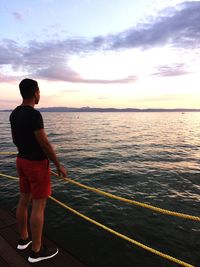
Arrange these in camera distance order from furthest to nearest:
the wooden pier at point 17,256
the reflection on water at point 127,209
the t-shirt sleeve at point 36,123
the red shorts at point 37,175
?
1. the reflection on water at point 127,209
2. the wooden pier at point 17,256
3. the red shorts at point 37,175
4. the t-shirt sleeve at point 36,123

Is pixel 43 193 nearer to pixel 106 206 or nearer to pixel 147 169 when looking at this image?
pixel 106 206

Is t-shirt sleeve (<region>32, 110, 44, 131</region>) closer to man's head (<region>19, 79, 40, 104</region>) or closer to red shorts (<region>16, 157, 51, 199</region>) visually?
man's head (<region>19, 79, 40, 104</region>)

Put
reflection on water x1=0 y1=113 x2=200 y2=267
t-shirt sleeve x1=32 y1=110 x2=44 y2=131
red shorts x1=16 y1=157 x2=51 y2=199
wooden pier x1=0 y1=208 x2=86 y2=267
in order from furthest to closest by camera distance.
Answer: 1. reflection on water x1=0 y1=113 x2=200 y2=267
2. wooden pier x1=0 y1=208 x2=86 y2=267
3. red shorts x1=16 y1=157 x2=51 y2=199
4. t-shirt sleeve x1=32 y1=110 x2=44 y2=131

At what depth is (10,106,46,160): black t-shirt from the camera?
10.2 ft

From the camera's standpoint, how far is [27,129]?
10.5 feet

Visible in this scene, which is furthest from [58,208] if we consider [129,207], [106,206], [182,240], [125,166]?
[125,166]

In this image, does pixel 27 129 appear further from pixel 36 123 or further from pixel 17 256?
pixel 17 256

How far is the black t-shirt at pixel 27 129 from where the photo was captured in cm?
312

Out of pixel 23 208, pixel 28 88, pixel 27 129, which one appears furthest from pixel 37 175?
pixel 28 88

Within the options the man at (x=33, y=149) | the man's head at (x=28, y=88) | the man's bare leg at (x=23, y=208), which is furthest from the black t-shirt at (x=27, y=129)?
the man's bare leg at (x=23, y=208)

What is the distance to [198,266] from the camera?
5.28 metres

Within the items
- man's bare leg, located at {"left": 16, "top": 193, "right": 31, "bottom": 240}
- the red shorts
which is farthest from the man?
man's bare leg, located at {"left": 16, "top": 193, "right": 31, "bottom": 240}

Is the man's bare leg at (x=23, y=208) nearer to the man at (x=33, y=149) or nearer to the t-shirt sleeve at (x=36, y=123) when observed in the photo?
the man at (x=33, y=149)

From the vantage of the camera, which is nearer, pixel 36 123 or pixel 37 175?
pixel 36 123
